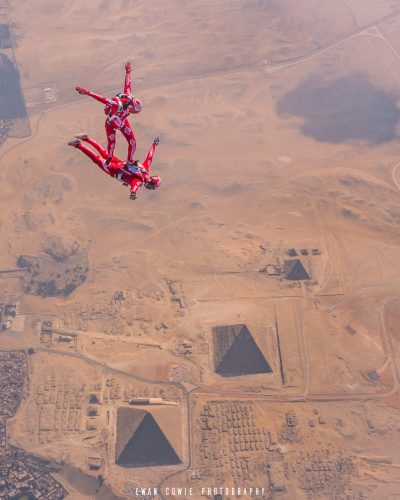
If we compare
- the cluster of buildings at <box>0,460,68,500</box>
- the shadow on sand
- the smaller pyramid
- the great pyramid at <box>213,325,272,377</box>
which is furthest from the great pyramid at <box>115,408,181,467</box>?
the shadow on sand

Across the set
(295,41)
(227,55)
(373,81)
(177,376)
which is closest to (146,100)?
(227,55)

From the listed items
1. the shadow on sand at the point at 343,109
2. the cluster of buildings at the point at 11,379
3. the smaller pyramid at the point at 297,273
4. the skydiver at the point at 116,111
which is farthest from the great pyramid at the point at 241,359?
the shadow on sand at the point at 343,109

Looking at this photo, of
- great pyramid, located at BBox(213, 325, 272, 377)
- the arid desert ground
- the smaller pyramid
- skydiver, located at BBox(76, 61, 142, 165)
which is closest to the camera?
skydiver, located at BBox(76, 61, 142, 165)

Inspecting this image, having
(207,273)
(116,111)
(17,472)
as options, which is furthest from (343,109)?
(17,472)

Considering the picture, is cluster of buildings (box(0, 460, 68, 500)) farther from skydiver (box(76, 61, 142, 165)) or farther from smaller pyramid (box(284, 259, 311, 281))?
skydiver (box(76, 61, 142, 165))

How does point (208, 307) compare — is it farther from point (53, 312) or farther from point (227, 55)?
point (227, 55)
